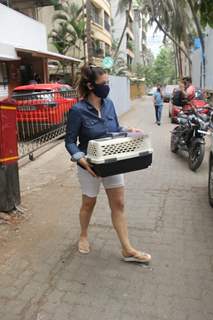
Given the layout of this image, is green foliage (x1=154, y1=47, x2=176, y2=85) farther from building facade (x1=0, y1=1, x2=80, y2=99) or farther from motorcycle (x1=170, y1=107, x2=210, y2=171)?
motorcycle (x1=170, y1=107, x2=210, y2=171)

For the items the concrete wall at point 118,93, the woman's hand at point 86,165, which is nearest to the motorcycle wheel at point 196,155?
the woman's hand at point 86,165

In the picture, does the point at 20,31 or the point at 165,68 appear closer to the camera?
the point at 20,31

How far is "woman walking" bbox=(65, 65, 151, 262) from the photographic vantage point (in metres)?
3.48

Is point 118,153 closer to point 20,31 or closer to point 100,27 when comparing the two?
point 20,31

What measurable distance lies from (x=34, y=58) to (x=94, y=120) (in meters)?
17.0

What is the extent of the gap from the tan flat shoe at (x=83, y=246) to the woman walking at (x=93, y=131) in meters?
0.44

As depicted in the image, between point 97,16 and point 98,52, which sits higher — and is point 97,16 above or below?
above

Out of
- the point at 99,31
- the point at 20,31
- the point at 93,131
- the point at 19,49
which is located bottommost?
the point at 93,131

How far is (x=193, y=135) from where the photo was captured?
809 cm

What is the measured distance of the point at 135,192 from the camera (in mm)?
6211

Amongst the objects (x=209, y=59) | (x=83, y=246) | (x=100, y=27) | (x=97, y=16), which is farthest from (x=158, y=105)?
(x=97, y=16)

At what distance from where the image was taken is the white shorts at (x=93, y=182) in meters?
3.63

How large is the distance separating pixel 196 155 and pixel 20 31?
37.7 feet

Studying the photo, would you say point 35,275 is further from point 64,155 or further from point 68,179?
point 64,155
